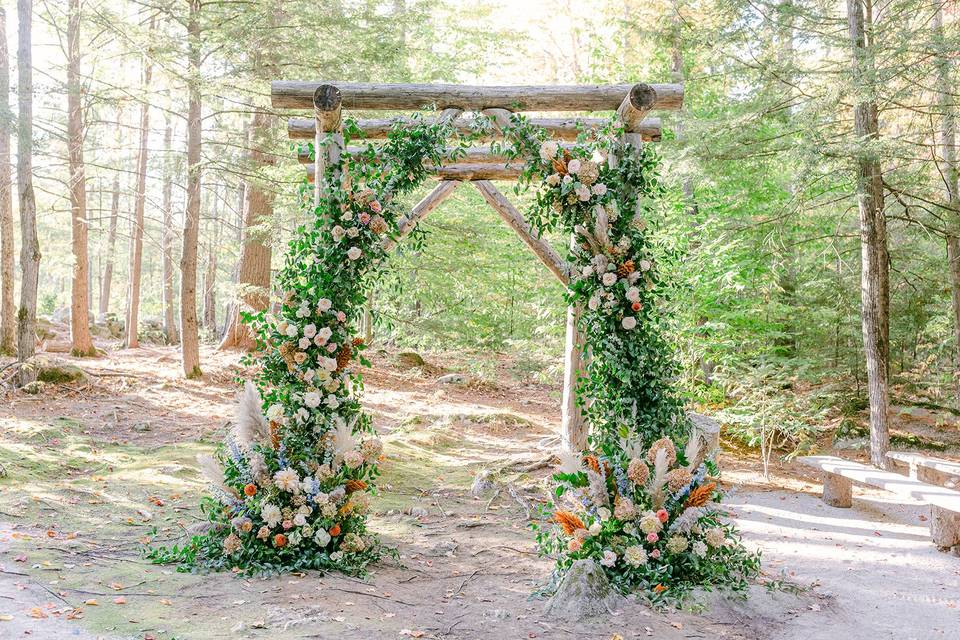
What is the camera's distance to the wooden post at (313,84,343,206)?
4.37m

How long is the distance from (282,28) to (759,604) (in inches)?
379

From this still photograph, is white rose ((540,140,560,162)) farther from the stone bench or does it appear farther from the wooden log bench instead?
the stone bench

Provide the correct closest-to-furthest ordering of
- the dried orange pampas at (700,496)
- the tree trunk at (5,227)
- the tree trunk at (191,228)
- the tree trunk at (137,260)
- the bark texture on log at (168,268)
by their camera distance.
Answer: the dried orange pampas at (700,496) → the tree trunk at (191,228) → the tree trunk at (5,227) → the tree trunk at (137,260) → the bark texture on log at (168,268)

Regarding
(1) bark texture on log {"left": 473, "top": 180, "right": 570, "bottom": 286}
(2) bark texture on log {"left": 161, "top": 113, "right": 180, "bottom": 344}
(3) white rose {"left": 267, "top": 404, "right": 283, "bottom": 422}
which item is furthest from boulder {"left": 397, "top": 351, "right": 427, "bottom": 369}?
(3) white rose {"left": 267, "top": 404, "right": 283, "bottom": 422}

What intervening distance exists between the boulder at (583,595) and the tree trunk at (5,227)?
9.92m

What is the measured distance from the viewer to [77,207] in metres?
11.9

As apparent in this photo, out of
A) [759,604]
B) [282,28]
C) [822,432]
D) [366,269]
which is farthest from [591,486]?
[282,28]

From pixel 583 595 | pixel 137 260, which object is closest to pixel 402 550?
pixel 583 595

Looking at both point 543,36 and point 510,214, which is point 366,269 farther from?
point 543,36

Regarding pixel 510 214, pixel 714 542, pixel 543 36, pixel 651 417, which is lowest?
pixel 714 542

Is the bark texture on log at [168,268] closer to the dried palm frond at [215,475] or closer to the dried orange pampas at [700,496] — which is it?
the dried palm frond at [215,475]

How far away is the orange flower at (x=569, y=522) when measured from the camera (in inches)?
164

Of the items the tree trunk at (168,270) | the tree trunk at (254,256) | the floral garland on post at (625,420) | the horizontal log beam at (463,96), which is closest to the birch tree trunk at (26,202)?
the tree trunk at (254,256)

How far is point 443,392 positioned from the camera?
474 inches
